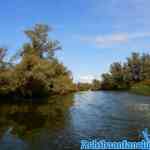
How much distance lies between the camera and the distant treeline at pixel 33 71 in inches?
1821

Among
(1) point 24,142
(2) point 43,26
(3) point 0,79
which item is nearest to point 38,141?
(1) point 24,142

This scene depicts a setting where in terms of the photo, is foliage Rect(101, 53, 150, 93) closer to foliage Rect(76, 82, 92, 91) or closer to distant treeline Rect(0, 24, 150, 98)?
foliage Rect(76, 82, 92, 91)

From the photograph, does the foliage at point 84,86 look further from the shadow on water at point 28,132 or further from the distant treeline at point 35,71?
the shadow on water at point 28,132

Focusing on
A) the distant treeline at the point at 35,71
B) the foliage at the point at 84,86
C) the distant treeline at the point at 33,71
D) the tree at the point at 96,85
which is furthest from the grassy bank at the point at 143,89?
the tree at the point at 96,85

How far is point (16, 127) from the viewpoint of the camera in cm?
2072

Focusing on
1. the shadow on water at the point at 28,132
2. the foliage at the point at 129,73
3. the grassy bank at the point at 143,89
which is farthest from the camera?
the foliage at the point at 129,73

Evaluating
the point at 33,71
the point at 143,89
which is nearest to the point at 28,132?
the point at 33,71

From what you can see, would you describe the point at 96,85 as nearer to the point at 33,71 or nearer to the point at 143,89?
the point at 143,89

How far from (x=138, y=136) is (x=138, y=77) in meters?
85.5

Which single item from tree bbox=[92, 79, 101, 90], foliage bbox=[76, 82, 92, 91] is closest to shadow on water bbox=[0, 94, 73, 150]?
foliage bbox=[76, 82, 92, 91]

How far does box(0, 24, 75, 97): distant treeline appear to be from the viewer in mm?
46250

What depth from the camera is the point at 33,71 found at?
152ft

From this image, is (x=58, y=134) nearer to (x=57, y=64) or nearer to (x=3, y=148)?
→ (x=3, y=148)

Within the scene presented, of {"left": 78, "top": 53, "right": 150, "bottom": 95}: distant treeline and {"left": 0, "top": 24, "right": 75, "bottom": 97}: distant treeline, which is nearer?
{"left": 0, "top": 24, "right": 75, "bottom": 97}: distant treeline
